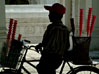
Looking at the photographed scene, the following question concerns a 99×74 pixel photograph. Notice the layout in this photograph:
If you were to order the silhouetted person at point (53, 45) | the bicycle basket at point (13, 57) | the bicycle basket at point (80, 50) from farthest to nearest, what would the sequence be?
1. the bicycle basket at point (80, 50)
2. the silhouetted person at point (53, 45)
3. the bicycle basket at point (13, 57)

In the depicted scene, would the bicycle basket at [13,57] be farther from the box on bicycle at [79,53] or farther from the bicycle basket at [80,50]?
the bicycle basket at [80,50]

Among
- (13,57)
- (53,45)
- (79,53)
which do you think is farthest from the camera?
(79,53)

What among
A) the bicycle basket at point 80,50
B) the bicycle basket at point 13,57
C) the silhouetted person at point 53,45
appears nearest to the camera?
the bicycle basket at point 13,57

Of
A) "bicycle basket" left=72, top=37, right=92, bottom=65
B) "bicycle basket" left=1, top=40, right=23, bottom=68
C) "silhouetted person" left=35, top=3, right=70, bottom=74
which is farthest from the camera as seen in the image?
"bicycle basket" left=72, top=37, right=92, bottom=65

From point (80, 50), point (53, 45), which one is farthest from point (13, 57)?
point (80, 50)

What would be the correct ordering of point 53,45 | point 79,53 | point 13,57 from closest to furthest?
point 13,57, point 53,45, point 79,53

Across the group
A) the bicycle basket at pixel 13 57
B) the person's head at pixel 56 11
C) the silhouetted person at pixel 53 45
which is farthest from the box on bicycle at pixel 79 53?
the bicycle basket at pixel 13 57

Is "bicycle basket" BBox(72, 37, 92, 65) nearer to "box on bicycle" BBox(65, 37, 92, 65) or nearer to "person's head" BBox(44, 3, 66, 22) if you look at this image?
"box on bicycle" BBox(65, 37, 92, 65)

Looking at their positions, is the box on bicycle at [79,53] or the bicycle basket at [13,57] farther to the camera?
the box on bicycle at [79,53]

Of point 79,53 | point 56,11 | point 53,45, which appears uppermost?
point 56,11

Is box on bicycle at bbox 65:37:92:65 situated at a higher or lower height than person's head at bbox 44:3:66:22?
lower

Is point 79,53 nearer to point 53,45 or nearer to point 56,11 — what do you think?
point 53,45

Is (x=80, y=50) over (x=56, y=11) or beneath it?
beneath

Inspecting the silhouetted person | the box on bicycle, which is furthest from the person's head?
the box on bicycle
